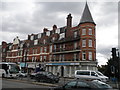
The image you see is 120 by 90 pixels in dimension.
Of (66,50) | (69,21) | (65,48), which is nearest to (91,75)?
(66,50)

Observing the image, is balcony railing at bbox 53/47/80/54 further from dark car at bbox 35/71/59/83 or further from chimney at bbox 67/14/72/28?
dark car at bbox 35/71/59/83

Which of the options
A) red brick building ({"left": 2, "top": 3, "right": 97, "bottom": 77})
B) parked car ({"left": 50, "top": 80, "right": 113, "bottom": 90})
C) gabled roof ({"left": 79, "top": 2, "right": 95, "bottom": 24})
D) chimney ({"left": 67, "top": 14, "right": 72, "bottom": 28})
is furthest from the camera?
chimney ({"left": 67, "top": 14, "right": 72, "bottom": 28})

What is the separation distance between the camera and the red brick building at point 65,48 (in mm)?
42719

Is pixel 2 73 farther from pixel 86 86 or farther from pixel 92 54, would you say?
pixel 86 86

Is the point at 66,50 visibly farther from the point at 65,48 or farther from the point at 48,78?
the point at 48,78

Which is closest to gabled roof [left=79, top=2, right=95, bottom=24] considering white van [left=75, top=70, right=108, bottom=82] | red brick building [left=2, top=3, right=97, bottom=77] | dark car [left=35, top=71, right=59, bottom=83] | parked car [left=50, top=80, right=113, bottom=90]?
red brick building [left=2, top=3, right=97, bottom=77]

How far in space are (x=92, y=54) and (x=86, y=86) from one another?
113 ft

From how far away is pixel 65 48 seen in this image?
1900 inches

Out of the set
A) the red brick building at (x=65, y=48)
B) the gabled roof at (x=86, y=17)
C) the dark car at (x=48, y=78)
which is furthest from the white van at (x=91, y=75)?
the gabled roof at (x=86, y=17)

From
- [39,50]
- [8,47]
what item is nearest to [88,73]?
[39,50]

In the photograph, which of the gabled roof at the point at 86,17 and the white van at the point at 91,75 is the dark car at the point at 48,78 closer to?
the white van at the point at 91,75

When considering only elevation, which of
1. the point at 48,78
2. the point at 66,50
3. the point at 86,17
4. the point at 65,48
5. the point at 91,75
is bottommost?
the point at 48,78

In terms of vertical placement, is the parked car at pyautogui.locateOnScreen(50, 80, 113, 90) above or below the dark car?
above

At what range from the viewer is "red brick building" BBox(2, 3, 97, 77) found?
42719mm
